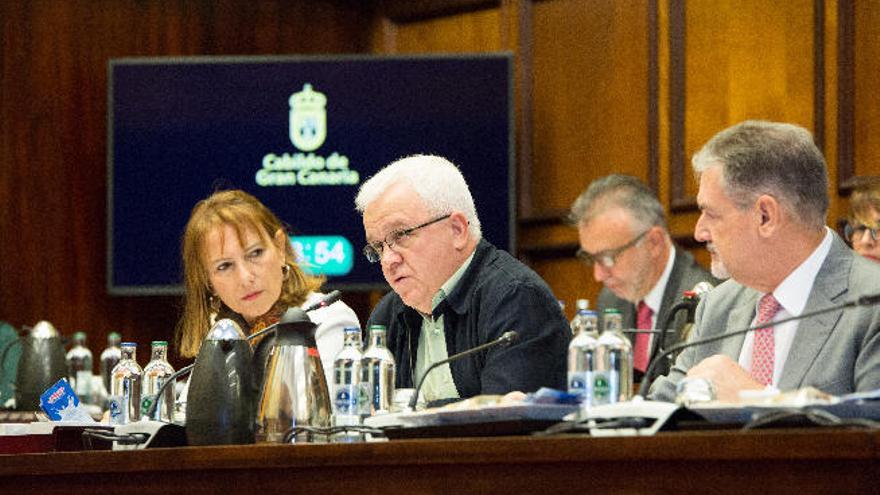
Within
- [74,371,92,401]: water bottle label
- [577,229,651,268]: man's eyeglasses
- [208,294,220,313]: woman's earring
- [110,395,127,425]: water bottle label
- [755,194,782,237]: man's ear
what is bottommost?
[74,371,92,401]: water bottle label

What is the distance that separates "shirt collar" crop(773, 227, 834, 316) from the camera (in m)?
2.57

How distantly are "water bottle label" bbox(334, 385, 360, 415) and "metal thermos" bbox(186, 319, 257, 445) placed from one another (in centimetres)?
15

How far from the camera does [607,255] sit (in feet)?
16.8

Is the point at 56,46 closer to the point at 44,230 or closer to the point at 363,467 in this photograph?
the point at 44,230

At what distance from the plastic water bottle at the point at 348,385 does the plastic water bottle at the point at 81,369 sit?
2.69m

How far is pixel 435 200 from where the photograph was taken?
310cm

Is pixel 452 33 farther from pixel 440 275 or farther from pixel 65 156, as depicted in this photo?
pixel 440 275

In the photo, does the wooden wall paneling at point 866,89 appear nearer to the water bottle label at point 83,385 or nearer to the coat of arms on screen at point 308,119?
the coat of arms on screen at point 308,119

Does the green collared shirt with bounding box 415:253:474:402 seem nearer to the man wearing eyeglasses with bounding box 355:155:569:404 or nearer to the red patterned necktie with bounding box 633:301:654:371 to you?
the man wearing eyeglasses with bounding box 355:155:569:404

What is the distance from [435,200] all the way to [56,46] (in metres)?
3.41

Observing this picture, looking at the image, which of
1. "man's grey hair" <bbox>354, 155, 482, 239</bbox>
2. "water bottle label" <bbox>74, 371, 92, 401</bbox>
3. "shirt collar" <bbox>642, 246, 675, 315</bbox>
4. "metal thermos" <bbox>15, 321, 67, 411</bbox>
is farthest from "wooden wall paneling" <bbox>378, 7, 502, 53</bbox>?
"man's grey hair" <bbox>354, 155, 482, 239</bbox>

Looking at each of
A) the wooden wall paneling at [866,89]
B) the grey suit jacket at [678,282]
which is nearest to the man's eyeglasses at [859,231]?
the grey suit jacket at [678,282]

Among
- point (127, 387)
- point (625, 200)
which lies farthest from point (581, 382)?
point (625, 200)

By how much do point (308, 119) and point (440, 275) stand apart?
295 cm
